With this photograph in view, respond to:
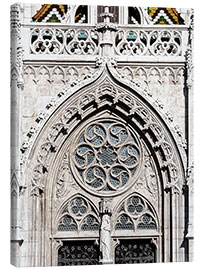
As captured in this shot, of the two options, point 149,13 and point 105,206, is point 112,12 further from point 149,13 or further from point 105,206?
point 105,206

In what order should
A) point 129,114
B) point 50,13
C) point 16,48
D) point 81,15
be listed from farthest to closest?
1. point 129,114
2. point 81,15
3. point 50,13
4. point 16,48

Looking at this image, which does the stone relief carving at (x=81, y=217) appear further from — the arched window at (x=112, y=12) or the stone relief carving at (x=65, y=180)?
the arched window at (x=112, y=12)

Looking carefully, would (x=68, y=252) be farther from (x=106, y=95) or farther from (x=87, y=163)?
(x=106, y=95)

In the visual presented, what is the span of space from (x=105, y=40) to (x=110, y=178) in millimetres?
1668

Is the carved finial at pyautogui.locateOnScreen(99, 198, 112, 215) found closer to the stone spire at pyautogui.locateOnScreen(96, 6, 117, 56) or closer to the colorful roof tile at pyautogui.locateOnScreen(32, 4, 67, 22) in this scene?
the stone spire at pyautogui.locateOnScreen(96, 6, 117, 56)

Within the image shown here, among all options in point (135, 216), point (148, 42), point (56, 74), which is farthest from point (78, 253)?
point (148, 42)

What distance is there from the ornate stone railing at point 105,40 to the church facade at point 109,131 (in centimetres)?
1

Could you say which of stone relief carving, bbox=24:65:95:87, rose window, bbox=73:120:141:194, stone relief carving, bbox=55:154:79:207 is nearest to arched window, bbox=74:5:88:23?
stone relief carving, bbox=24:65:95:87

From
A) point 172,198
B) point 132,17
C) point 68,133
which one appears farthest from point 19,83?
point 172,198

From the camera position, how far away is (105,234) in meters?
11.3

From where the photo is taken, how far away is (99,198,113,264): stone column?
443 inches

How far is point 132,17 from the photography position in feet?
37.4

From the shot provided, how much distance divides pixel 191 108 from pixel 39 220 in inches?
89.7

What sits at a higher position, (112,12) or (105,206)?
(112,12)
